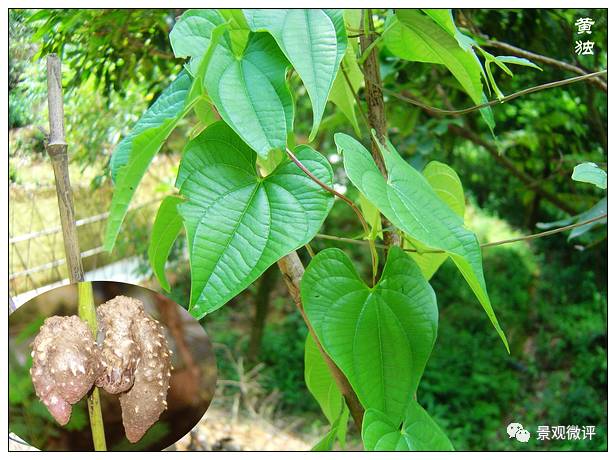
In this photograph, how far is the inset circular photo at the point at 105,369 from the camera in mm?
383

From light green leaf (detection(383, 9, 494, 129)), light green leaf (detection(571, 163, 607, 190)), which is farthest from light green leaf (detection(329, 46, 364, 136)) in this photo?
light green leaf (detection(571, 163, 607, 190))

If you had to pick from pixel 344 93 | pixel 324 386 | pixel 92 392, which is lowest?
pixel 324 386

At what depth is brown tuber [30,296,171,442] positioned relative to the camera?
38 cm

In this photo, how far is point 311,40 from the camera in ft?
1.22

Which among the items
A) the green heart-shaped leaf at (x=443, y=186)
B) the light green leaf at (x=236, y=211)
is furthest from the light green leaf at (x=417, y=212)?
the green heart-shaped leaf at (x=443, y=186)

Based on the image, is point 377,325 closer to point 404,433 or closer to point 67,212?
point 404,433

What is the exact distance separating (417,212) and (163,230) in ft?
0.57

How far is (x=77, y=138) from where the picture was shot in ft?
2.64

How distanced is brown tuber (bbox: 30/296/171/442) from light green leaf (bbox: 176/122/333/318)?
76mm

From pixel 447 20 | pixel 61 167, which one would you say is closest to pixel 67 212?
pixel 61 167

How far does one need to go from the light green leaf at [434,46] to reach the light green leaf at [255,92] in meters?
0.11

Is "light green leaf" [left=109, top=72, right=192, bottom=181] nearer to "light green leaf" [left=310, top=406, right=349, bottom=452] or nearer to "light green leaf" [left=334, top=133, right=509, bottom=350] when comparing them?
"light green leaf" [left=334, top=133, right=509, bottom=350]

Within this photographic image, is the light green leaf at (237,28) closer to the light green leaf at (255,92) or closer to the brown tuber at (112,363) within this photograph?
the light green leaf at (255,92)
